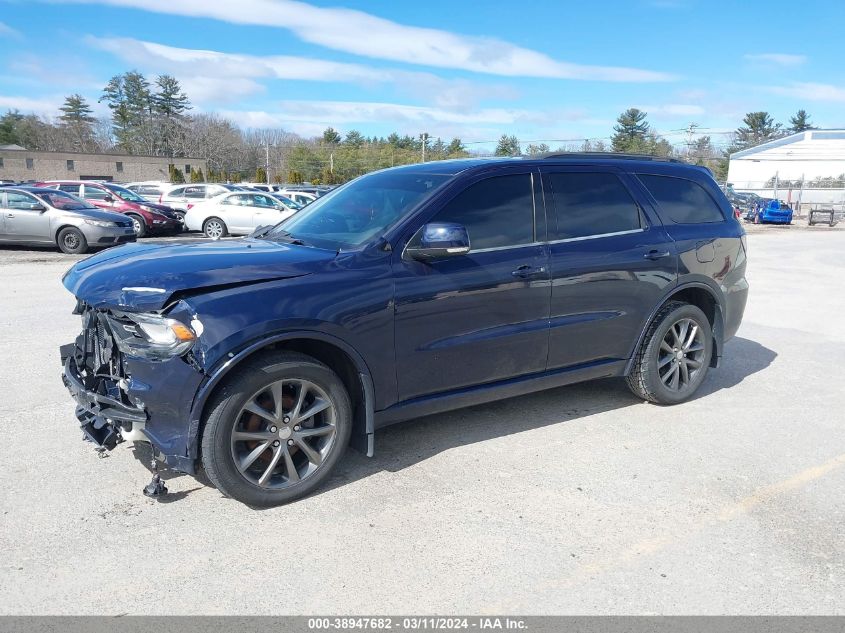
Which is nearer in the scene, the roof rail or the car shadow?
the car shadow

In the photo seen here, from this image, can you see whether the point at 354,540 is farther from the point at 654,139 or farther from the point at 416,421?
the point at 654,139

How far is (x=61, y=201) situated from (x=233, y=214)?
497 centimetres

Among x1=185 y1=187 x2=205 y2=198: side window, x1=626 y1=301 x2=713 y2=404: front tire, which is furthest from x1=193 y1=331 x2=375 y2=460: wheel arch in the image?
x1=185 y1=187 x2=205 y2=198: side window

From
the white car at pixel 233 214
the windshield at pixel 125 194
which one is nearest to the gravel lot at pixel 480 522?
the white car at pixel 233 214

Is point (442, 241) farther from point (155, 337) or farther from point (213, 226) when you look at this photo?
point (213, 226)

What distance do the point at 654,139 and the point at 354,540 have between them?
267 feet

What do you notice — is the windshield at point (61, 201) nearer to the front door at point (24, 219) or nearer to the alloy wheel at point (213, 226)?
the front door at point (24, 219)

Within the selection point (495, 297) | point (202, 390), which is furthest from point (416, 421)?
point (202, 390)

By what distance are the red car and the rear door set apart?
674 inches

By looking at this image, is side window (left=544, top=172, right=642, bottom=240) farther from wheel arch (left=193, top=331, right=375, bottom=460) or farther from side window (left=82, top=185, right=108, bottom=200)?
side window (left=82, top=185, right=108, bottom=200)

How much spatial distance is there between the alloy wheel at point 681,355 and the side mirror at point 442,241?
222cm

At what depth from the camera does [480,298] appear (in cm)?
407

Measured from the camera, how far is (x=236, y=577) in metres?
2.94

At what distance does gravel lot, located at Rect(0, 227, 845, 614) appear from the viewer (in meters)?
2.83
